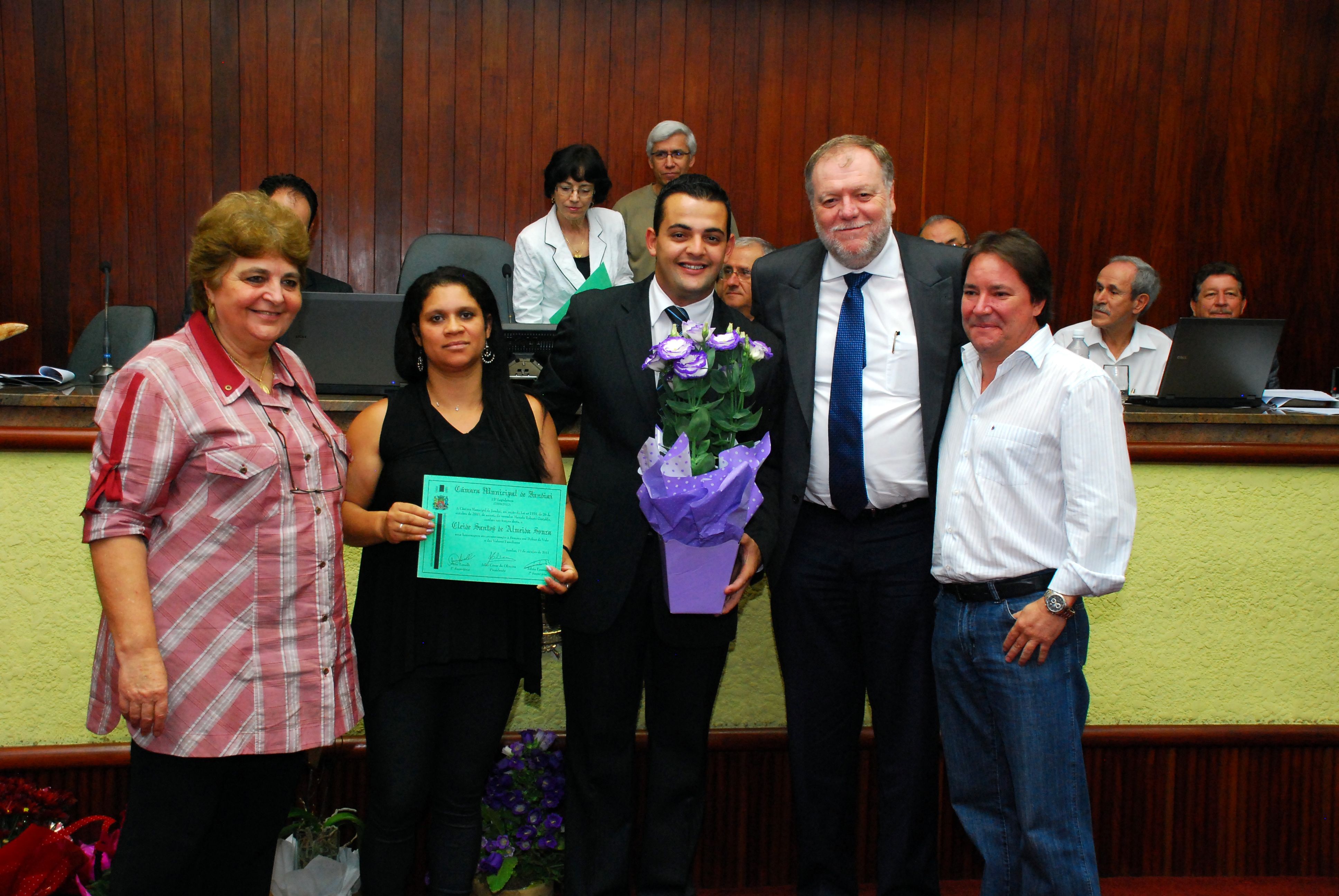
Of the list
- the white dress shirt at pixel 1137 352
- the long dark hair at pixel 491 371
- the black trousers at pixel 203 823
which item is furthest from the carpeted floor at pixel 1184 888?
the white dress shirt at pixel 1137 352

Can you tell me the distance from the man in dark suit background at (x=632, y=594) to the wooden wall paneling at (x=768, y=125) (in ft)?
11.1

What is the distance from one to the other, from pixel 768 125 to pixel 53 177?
3.50 m

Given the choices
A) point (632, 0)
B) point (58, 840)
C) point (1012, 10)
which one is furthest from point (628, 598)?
point (1012, 10)

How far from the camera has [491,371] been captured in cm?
189

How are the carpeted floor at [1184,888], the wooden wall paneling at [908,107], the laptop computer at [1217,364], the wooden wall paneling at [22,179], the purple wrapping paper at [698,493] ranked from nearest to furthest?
the purple wrapping paper at [698,493] → the carpeted floor at [1184,888] → the laptop computer at [1217,364] → the wooden wall paneling at [22,179] → the wooden wall paneling at [908,107]

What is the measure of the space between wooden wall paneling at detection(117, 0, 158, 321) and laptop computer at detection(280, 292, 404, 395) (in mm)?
2663

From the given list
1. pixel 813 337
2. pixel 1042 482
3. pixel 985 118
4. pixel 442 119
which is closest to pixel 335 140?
pixel 442 119

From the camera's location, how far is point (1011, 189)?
210 inches

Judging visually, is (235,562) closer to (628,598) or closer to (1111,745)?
(628,598)

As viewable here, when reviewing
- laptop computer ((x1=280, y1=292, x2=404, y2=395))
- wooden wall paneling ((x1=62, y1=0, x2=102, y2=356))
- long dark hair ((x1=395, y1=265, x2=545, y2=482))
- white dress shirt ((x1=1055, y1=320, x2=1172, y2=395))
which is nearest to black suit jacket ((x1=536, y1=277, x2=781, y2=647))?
long dark hair ((x1=395, y1=265, x2=545, y2=482))

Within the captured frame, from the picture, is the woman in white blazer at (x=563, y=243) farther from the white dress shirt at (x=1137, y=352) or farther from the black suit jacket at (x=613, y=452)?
the black suit jacket at (x=613, y=452)

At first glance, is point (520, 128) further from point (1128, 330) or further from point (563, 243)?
point (1128, 330)

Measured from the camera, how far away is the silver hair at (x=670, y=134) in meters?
4.28

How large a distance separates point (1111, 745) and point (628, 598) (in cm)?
142
